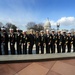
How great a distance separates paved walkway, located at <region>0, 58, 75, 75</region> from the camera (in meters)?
5.20

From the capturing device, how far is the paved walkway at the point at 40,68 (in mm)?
5195

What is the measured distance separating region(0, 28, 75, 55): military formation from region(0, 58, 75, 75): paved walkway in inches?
81.7

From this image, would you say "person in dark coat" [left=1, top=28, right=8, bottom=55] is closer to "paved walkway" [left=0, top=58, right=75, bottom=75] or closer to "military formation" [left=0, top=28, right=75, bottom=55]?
"military formation" [left=0, top=28, right=75, bottom=55]

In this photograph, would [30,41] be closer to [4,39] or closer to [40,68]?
[4,39]

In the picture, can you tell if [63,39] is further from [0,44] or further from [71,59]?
[0,44]

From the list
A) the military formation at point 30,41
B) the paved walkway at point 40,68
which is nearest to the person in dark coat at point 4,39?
the military formation at point 30,41

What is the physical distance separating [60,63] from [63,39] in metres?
3.07

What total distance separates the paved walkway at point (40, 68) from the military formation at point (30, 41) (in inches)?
81.7

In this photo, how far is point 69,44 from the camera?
30.8 feet

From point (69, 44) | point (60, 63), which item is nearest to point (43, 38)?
point (69, 44)

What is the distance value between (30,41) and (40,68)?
2968 millimetres

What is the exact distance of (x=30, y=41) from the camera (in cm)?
836

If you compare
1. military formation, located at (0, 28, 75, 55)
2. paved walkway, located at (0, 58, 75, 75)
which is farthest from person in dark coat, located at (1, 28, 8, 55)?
paved walkway, located at (0, 58, 75, 75)

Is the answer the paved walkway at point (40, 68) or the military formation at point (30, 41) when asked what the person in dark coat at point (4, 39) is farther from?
the paved walkway at point (40, 68)
